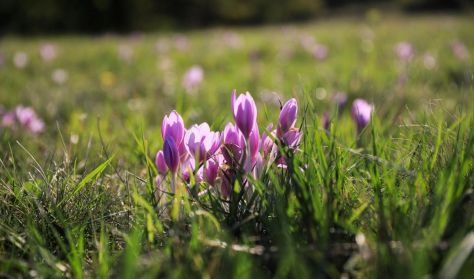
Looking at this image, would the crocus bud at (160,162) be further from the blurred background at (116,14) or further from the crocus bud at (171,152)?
the blurred background at (116,14)

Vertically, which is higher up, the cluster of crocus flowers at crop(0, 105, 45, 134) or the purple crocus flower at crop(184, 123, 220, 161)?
the purple crocus flower at crop(184, 123, 220, 161)

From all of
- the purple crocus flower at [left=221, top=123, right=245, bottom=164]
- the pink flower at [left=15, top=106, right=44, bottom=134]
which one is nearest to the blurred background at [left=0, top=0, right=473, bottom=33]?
the pink flower at [left=15, top=106, right=44, bottom=134]

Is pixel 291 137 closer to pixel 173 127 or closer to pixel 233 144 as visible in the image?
pixel 233 144

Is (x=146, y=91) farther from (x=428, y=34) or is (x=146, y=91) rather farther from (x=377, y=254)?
(x=428, y=34)

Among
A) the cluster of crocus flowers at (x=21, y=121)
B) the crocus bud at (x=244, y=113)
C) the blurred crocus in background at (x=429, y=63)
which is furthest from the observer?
the blurred crocus in background at (x=429, y=63)

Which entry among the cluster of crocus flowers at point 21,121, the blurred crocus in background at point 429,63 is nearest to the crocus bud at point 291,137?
the cluster of crocus flowers at point 21,121

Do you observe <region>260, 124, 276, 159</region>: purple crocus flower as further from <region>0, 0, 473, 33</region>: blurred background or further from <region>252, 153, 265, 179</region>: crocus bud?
<region>0, 0, 473, 33</region>: blurred background

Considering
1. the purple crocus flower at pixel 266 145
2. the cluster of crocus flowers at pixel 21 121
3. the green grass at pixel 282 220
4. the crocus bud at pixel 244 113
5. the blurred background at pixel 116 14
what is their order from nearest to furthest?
1. the green grass at pixel 282 220
2. the crocus bud at pixel 244 113
3. the purple crocus flower at pixel 266 145
4. the cluster of crocus flowers at pixel 21 121
5. the blurred background at pixel 116 14
